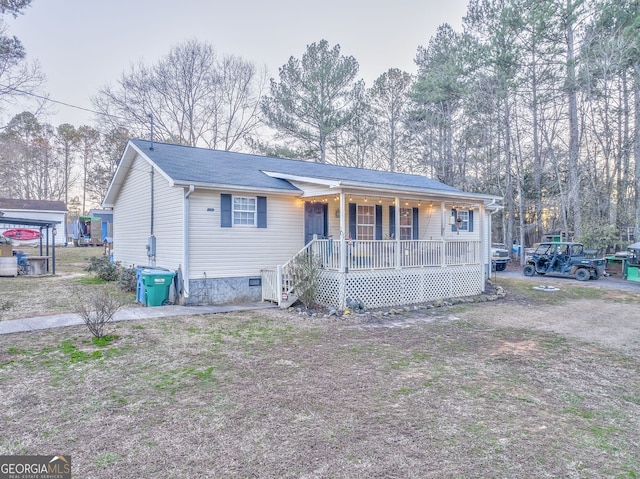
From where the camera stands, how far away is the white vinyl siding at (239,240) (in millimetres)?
9602

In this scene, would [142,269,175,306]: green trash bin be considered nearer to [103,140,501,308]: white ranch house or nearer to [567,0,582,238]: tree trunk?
[103,140,501,308]: white ranch house

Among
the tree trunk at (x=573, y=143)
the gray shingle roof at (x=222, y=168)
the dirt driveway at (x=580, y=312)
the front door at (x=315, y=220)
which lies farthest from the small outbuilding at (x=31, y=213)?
the tree trunk at (x=573, y=143)

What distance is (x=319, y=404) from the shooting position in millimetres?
4102

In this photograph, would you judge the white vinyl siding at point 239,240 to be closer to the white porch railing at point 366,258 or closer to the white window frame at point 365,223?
the white porch railing at point 366,258

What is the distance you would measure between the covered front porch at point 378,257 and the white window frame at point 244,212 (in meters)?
1.42

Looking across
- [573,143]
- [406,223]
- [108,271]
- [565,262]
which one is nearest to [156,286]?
[108,271]

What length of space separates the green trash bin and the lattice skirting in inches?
152

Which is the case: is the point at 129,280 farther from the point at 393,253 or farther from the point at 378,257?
the point at 393,253

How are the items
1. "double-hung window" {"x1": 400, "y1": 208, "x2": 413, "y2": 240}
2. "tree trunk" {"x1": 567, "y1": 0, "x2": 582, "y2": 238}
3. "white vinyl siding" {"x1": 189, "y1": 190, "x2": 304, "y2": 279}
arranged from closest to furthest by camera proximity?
"white vinyl siding" {"x1": 189, "y1": 190, "x2": 304, "y2": 279}
"double-hung window" {"x1": 400, "y1": 208, "x2": 413, "y2": 240}
"tree trunk" {"x1": 567, "y1": 0, "x2": 582, "y2": 238}

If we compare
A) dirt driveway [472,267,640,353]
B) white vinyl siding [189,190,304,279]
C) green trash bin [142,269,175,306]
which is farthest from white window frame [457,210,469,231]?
green trash bin [142,269,175,306]

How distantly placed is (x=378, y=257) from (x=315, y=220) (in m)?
2.48

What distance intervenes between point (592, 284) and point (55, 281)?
2007cm

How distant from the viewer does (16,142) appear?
30188mm

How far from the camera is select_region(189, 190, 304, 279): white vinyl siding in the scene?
9.60 m
